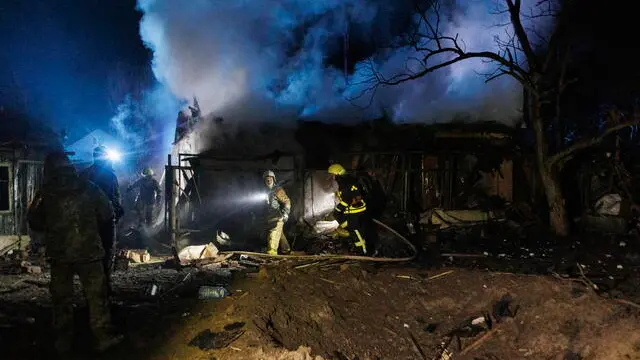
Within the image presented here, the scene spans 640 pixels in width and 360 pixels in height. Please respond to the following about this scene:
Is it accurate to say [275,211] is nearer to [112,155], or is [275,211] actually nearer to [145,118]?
[112,155]

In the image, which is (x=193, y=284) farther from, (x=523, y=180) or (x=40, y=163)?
(x=523, y=180)

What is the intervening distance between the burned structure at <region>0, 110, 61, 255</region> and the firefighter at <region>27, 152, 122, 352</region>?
27.3 feet

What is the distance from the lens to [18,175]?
11.4 m

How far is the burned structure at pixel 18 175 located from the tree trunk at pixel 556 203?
44.1ft

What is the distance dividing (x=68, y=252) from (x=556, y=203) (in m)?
10.6

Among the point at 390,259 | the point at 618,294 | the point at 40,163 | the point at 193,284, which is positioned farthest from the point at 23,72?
the point at 618,294

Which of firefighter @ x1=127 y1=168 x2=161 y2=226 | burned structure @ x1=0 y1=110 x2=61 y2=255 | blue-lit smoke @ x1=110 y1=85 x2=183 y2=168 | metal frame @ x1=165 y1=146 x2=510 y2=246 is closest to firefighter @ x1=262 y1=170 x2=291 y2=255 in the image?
metal frame @ x1=165 y1=146 x2=510 y2=246

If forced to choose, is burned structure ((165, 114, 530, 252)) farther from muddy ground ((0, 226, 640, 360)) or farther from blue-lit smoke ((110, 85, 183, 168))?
blue-lit smoke ((110, 85, 183, 168))

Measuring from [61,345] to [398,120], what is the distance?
11534mm

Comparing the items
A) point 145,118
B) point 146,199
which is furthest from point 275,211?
point 145,118

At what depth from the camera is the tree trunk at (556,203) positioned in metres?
10.4

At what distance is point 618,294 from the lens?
20.4 feet

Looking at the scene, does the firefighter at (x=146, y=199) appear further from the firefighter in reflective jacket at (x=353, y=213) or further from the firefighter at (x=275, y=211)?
the firefighter in reflective jacket at (x=353, y=213)

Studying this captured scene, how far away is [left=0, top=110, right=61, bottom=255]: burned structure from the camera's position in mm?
11188
